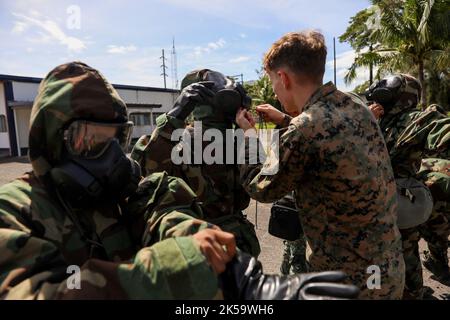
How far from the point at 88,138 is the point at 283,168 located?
36.8 inches

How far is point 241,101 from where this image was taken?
2.51m

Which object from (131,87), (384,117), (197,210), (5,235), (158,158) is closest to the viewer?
(5,235)

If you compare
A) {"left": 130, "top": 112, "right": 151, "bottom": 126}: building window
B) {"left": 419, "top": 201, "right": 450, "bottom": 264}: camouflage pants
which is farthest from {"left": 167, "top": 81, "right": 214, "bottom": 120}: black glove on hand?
{"left": 130, "top": 112, "right": 151, "bottom": 126}: building window

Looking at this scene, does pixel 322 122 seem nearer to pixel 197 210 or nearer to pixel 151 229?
pixel 197 210

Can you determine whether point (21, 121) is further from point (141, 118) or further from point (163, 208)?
point (163, 208)

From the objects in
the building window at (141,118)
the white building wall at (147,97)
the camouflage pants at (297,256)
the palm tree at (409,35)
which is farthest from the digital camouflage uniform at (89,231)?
the building window at (141,118)

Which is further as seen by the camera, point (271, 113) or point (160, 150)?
point (160, 150)

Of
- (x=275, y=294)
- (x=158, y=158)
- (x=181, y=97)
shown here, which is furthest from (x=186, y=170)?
(x=275, y=294)

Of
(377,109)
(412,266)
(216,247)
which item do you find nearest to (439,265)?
(412,266)

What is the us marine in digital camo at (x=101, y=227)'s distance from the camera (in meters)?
0.98

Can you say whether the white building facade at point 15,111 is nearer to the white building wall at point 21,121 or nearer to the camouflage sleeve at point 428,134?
the white building wall at point 21,121

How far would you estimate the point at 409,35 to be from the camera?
61.1ft

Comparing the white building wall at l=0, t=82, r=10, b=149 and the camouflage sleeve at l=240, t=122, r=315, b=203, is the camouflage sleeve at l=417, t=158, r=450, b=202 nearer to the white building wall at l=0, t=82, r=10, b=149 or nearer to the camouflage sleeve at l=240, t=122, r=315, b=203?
the camouflage sleeve at l=240, t=122, r=315, b=203

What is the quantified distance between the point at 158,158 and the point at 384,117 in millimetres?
2277
